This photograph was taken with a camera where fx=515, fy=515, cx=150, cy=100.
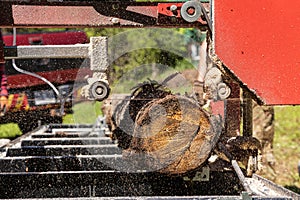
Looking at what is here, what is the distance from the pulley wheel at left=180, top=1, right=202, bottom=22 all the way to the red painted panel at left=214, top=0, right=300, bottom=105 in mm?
106

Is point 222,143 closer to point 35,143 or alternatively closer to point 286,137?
point 35,143

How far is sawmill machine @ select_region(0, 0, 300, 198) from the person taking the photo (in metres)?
2.64

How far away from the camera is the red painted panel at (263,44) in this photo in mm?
2639

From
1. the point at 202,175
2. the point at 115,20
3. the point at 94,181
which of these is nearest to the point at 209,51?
the point at 115,20

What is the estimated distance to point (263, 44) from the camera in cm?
264

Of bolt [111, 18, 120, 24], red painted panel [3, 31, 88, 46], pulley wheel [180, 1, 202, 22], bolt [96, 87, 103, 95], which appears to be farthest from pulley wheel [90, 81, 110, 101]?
red painted panel [3, 31, 88, 46]

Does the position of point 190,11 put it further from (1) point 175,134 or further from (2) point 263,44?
(1) point 175,134

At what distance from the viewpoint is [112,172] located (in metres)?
3.54

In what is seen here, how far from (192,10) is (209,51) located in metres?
0.29

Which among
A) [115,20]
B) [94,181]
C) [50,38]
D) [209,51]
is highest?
[50,38]

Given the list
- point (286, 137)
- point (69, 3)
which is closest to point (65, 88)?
point (286, 137)

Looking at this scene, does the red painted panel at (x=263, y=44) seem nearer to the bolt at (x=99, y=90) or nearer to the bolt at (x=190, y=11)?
the bolt at (x=190, y=11)

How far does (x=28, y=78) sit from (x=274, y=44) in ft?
28.2

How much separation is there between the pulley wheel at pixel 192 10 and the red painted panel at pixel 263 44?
0.35 feet
